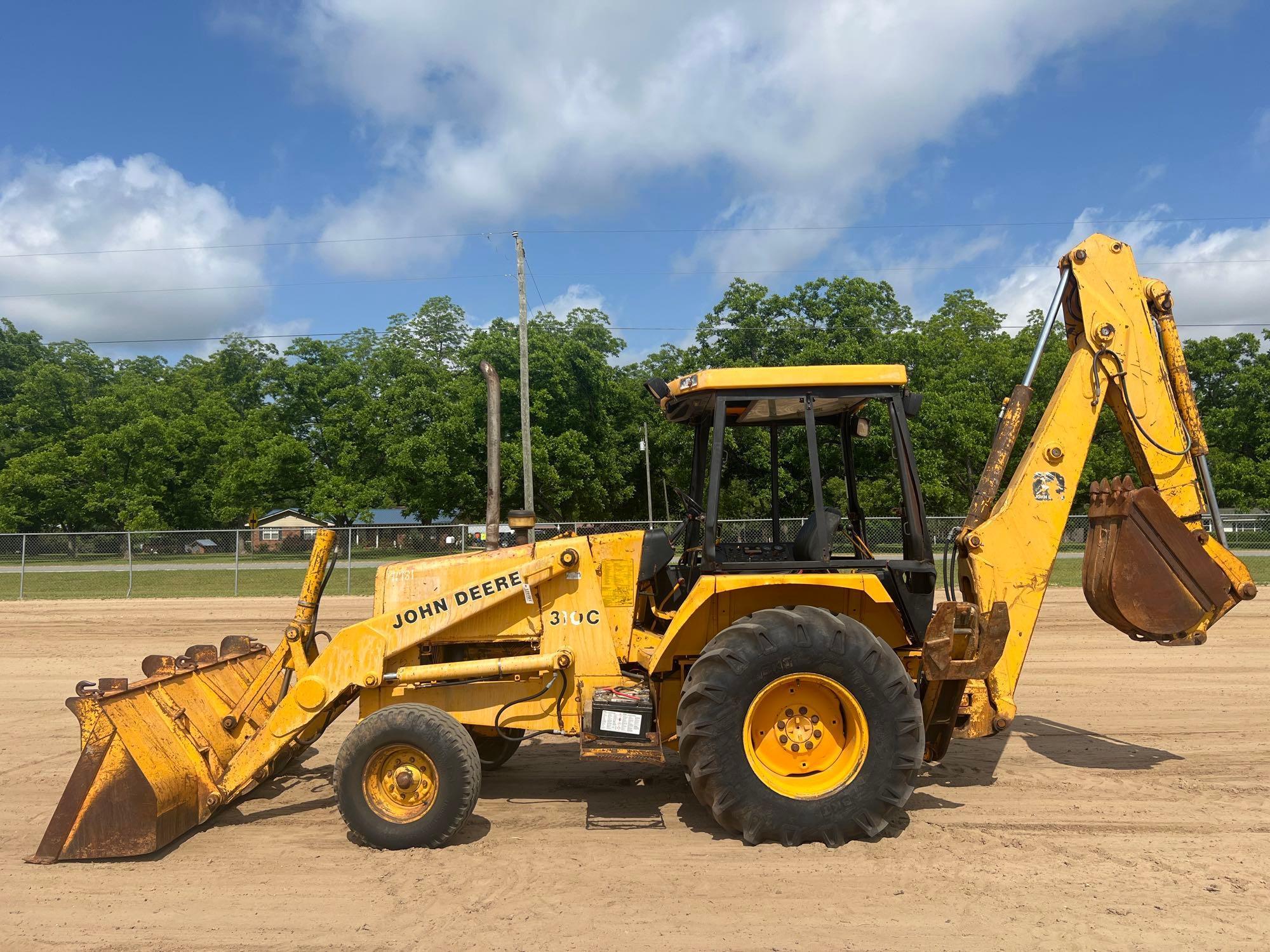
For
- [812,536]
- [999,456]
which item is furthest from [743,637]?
[999,456]

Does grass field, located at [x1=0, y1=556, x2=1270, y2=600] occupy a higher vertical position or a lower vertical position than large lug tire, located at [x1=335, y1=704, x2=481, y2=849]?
higher

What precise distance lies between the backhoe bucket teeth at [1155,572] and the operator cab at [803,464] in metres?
1.29

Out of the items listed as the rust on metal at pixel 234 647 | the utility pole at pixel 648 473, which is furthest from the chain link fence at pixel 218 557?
the rust on metal at pixel 234 647

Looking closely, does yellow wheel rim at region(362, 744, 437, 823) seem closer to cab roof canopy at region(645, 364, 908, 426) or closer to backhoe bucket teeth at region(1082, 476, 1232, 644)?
cab roof canopy at region(645, 364, 908, 426)

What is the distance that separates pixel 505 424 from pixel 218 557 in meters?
12.7

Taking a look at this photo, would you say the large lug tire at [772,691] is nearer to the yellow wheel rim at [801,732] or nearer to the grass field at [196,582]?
the yellow wheel rim at [801,732]

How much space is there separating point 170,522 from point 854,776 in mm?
46148

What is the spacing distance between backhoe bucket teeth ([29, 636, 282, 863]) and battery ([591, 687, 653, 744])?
2181mm

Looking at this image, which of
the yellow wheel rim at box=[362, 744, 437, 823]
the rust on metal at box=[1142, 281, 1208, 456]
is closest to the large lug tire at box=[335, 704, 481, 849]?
the yellow wheel rim at box=[362, 744, 437, 823]

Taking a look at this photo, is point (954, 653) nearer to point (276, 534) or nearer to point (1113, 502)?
point (1113, 502)

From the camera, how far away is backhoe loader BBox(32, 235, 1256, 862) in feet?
15.4

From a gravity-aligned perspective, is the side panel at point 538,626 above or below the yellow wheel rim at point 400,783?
above

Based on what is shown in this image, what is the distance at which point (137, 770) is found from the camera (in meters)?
4.62

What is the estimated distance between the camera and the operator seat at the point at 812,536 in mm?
5082
